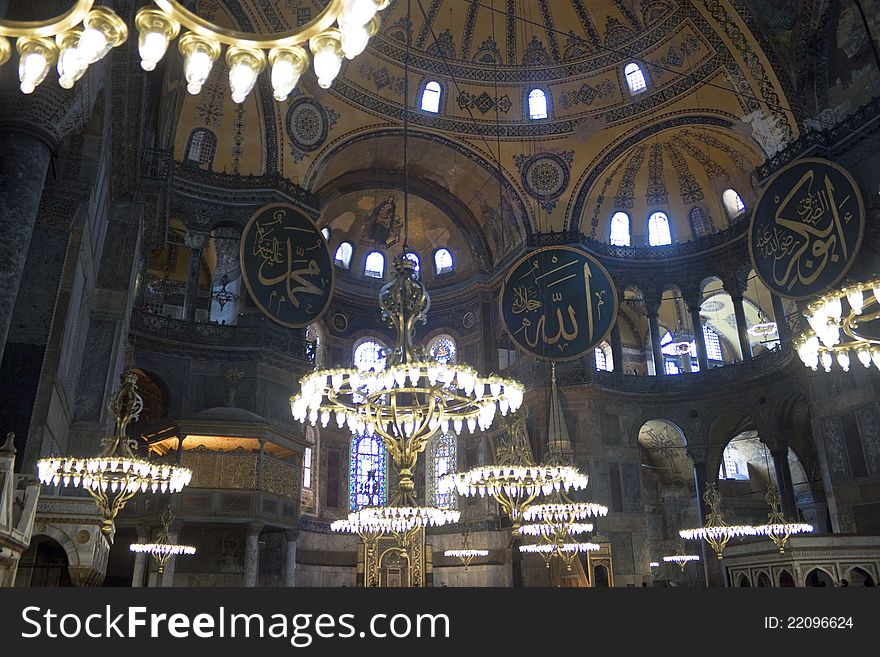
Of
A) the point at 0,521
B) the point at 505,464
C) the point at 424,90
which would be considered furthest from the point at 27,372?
the point at 424,90

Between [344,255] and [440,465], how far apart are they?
6.62m

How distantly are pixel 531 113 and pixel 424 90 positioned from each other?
9.36 ft

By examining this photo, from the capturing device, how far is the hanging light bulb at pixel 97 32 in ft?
8.68

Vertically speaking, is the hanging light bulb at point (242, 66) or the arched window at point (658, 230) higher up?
the arched window at point (658, 230)

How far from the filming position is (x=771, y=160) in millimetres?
13930

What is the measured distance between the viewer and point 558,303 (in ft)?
41.7

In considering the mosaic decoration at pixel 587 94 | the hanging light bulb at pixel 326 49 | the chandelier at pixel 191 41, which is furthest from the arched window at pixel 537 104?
the hanging light bulb at pixel 326 49

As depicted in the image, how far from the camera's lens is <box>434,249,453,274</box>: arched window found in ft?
63.8

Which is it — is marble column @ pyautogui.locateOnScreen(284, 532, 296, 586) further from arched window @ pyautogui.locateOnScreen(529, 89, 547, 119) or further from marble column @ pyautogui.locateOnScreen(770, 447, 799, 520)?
arched window @ pyautogui.locateOnScreen(529, 89, 547, 119)

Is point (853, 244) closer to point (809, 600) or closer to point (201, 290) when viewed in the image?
point (809, 600)

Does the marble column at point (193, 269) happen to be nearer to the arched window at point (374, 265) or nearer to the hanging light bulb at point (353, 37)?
the arched window at point (374, 265)

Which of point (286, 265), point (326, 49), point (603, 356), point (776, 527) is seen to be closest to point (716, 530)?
point (776, 527)

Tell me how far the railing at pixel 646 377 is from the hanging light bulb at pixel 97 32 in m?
13.2

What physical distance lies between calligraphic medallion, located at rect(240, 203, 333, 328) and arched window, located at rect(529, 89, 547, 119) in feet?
23.6
